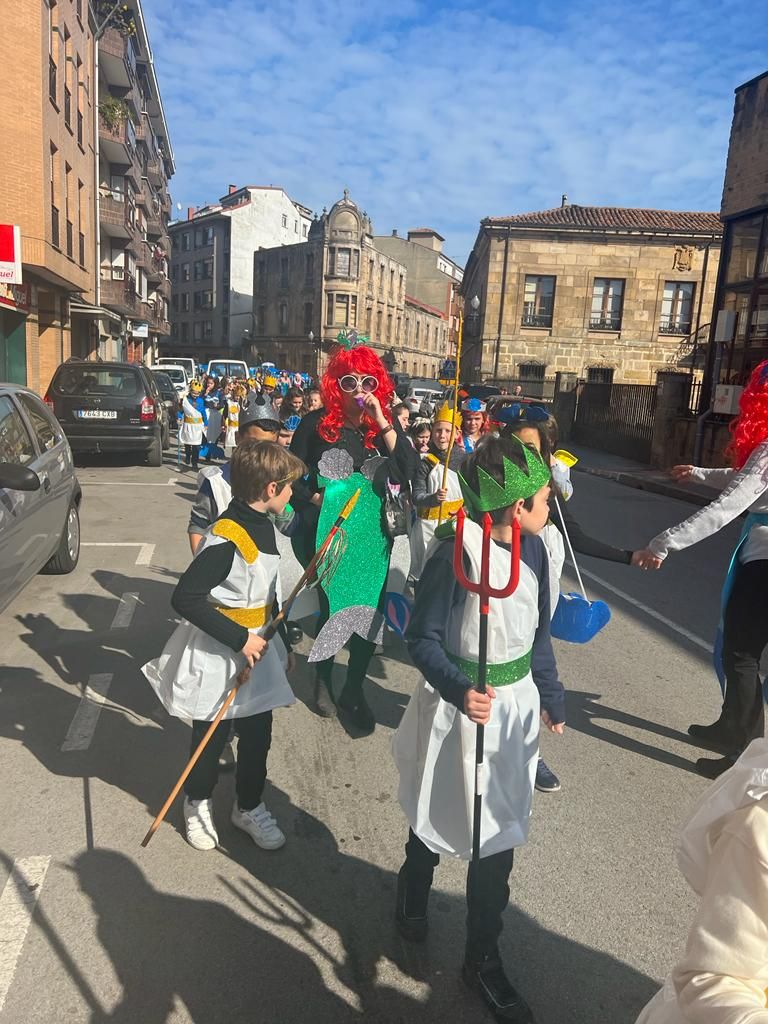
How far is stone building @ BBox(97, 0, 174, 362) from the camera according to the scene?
27.5 meters

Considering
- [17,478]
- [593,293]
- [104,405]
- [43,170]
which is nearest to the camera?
[17,478]

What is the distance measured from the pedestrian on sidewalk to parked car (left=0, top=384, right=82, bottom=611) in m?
3.57

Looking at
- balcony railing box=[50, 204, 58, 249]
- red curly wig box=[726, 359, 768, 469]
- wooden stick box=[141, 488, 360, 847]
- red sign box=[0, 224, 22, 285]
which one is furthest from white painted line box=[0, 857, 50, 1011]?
balcony railing box=[50, 204, 58, 249]

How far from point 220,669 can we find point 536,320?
32784 mm

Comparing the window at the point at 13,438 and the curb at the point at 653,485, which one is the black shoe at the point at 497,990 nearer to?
the window at the point at 13,438

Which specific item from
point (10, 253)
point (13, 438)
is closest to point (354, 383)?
point (13, 438)

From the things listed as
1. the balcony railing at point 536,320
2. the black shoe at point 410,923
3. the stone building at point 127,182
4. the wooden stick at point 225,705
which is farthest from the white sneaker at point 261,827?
the balcony railing at point 536,320

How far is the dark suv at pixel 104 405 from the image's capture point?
13.1m

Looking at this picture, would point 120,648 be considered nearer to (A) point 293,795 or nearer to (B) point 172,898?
(A) point 293,795

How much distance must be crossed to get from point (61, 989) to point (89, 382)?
12548mm

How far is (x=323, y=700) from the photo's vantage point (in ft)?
13.8

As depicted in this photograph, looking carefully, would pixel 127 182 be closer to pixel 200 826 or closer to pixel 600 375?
pixel 600 375

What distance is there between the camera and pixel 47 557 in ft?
19.4

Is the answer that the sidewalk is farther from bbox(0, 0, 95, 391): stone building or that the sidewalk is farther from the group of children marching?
bbox(0, 0, 95, 391): stone building
